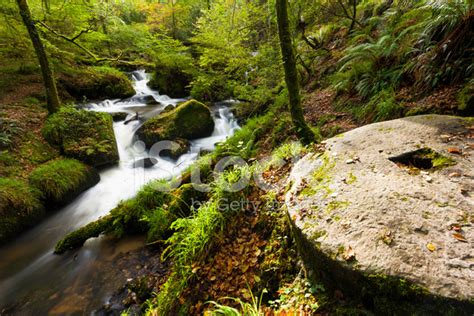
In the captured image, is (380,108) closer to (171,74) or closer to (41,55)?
(41,55)

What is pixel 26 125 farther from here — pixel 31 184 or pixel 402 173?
pixel 402 173

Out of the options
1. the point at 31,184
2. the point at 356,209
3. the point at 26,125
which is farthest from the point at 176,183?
the point at 26,125

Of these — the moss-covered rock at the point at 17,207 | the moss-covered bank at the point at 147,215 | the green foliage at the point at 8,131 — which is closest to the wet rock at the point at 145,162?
the moss-covered rock at the point at 17,207

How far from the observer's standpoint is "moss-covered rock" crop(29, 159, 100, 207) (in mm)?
5910

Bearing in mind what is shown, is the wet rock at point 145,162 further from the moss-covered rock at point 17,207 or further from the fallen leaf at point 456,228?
the fallen leaf at point 456,228

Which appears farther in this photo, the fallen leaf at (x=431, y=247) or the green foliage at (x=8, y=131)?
the green foliage at (x=8, y=131)

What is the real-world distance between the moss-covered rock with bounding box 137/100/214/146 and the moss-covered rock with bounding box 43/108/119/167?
127 cm

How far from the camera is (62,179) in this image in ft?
20.5

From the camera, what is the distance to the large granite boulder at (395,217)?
1463 millimetres

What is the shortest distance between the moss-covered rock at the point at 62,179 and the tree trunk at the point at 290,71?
6.13m

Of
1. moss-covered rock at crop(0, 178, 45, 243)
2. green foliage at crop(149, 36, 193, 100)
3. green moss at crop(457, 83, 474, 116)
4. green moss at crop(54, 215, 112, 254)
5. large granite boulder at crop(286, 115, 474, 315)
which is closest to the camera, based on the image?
large granite boulder at crop(286, 115, 474, 315)

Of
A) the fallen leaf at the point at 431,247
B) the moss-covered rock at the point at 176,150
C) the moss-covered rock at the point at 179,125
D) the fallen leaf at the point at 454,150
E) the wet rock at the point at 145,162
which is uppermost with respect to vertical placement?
the fallen leaf at the point at 454,150

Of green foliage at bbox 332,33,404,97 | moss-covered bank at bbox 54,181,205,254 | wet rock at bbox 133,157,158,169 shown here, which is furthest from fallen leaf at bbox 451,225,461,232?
wet rock at bbox 133,157,158,169

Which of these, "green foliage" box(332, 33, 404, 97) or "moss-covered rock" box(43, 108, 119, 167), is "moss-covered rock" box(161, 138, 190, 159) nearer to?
"moss-covered rock" box(43, 108, 119, 167)
